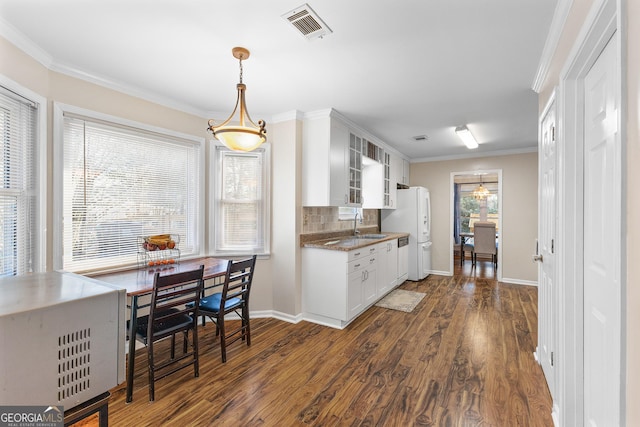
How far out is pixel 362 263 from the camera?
366 cm

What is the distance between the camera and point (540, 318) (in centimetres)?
250

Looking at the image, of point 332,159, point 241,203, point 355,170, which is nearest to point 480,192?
point 355,170

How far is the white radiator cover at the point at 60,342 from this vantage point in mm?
654

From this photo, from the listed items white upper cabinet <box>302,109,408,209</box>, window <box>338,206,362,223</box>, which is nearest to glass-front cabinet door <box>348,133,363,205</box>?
white upper cabinet <box>302,109,408,209</box>

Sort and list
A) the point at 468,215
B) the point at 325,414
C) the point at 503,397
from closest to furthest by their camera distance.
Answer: the point at 325,414, the point at 503,397, the point at 468,215

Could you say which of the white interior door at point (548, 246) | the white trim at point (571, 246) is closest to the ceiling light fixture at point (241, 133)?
the white trim at point (571, 246)

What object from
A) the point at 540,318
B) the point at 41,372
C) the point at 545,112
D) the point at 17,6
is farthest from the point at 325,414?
the point at 17,6

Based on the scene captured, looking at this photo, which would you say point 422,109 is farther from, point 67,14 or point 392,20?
point 67,14

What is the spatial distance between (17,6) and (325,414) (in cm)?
306

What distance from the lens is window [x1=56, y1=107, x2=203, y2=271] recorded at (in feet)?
8.07

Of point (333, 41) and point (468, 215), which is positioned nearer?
point (333, 41)

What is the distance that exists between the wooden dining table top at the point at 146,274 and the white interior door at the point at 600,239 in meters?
2.47

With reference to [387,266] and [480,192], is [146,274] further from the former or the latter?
[480,192]

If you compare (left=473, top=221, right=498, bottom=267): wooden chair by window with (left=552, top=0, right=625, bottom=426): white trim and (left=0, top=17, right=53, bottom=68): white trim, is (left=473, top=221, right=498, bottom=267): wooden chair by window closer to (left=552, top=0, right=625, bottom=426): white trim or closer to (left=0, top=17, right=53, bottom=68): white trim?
(left=552, top=0, right=625, bottom=426): white trim
